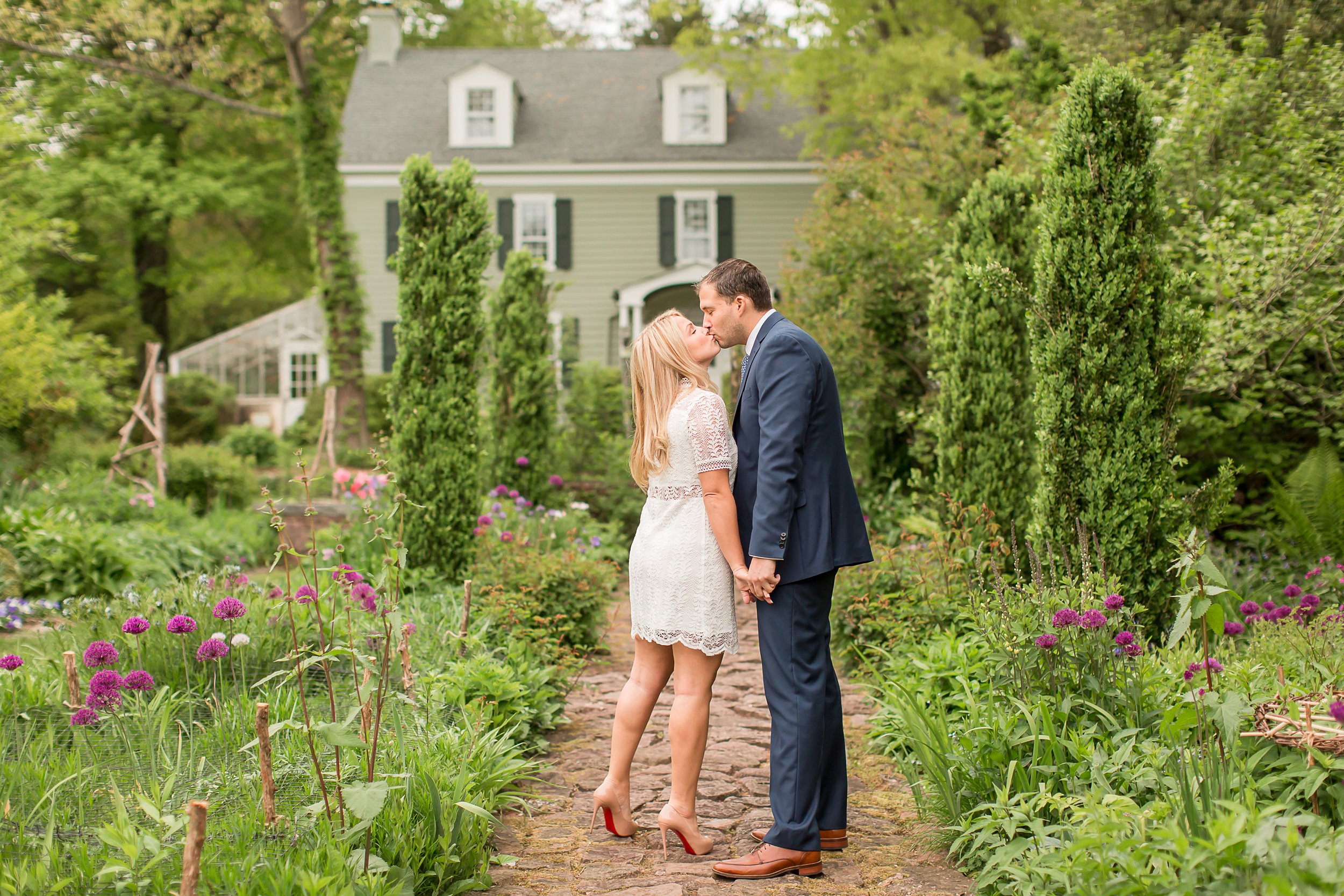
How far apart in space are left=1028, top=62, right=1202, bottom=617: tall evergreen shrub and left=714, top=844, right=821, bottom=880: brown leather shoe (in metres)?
2.43

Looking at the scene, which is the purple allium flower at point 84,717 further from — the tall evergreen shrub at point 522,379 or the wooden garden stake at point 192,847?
the tall evergreen shrub at point 522,379

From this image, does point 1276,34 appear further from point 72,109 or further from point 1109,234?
point 72,109

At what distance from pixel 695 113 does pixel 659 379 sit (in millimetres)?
17822

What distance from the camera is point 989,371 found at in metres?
6.51

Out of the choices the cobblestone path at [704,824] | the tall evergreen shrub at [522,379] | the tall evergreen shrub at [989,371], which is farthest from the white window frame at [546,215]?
the cobblestone path at [704,824]

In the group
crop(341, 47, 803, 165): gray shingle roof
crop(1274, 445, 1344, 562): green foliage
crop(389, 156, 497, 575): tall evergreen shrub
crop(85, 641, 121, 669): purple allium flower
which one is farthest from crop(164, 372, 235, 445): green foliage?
crop(1274, 445, 1344, 562): green foliage

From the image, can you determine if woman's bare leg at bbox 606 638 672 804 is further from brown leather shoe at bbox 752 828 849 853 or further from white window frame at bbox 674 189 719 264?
A: white window frame at bbox 674 189 719 264

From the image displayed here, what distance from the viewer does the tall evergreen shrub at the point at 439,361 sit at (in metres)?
6.95

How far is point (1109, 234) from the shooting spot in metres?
4.70

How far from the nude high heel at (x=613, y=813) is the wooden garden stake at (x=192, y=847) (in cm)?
146

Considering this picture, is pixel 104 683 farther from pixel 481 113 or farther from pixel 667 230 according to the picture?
pixel 481 113

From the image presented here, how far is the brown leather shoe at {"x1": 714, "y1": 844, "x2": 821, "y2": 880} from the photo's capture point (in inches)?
121

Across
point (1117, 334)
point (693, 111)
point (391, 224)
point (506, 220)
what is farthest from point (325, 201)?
point (1117, 334)

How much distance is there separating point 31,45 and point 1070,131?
1578cm
